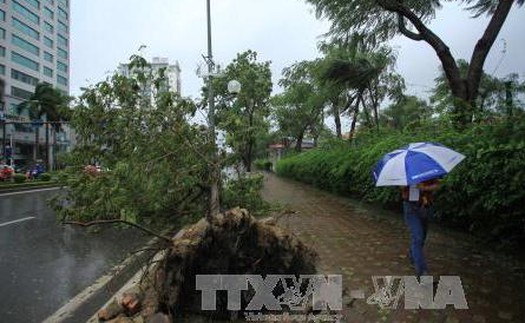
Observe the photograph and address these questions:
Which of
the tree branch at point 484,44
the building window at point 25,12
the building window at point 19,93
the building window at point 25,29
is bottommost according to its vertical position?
the tree branch at point 484,44

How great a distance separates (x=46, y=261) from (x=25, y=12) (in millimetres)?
72454

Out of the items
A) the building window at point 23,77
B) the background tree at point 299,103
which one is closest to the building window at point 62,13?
the building window at point 23,77

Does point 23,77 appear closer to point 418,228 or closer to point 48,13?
point 48,13

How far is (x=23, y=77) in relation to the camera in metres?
69.4

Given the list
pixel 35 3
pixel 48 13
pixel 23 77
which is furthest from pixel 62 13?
pixel 23 77

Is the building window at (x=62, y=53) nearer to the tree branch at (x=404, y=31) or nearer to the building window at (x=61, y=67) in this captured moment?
the building window at (x=61, y=67)

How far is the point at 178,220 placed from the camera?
7.08 meters

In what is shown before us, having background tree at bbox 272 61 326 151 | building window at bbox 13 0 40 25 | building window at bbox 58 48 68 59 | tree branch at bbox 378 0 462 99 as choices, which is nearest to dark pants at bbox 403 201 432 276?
tree branch at bbox 378 0 462 99

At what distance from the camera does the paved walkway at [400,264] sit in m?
4.52

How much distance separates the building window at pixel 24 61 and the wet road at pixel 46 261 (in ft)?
204

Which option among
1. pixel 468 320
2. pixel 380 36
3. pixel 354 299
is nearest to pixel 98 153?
pixel 354 299

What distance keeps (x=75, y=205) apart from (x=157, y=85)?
243cm

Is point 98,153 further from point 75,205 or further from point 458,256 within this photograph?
point 458,256

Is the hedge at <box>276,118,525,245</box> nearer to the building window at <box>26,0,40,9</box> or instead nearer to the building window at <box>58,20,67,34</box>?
the building window at <box>26,0,40,9</box>
